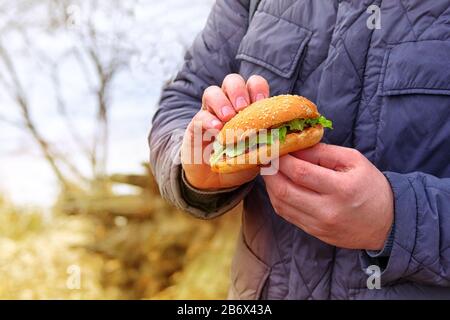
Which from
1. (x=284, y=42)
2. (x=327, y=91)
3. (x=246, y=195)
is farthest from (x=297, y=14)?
(x=246, y=195)

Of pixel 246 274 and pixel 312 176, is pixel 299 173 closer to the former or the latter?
pixel 312 176

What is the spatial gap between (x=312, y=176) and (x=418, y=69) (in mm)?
276

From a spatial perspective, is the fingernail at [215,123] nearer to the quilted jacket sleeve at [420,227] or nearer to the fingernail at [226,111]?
the fingernail at [226,111]

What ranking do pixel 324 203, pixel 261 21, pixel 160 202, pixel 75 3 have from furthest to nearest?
pixel 160 202 < pixel 75 3 < pixel 261 21 < pixel 324 203

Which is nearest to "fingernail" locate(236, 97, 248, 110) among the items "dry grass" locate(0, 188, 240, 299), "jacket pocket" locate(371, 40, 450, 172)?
"jacket pocket" locate(371, 40, 450, 172)

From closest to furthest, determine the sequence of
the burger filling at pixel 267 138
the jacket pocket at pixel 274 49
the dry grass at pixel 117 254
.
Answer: the burger filling at pixel 267 138, the jacket pocket at pixel 274 49, the dry grass at pixel 117 254

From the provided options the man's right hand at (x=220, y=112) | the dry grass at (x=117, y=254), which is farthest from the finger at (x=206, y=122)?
the dry grass at (x=117, y=254)

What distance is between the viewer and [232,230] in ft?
8.53

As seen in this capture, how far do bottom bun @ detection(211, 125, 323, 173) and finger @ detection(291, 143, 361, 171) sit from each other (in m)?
0.01

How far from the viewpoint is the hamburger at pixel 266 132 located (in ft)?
3.15

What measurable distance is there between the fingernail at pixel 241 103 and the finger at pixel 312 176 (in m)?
0.16

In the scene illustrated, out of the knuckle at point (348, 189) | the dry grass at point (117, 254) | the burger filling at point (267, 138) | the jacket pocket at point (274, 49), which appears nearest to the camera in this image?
the knuckle at point (348, 189)

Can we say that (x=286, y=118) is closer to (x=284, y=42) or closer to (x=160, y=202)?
(x=284, y=42)

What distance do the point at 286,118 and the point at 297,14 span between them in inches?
9.7
